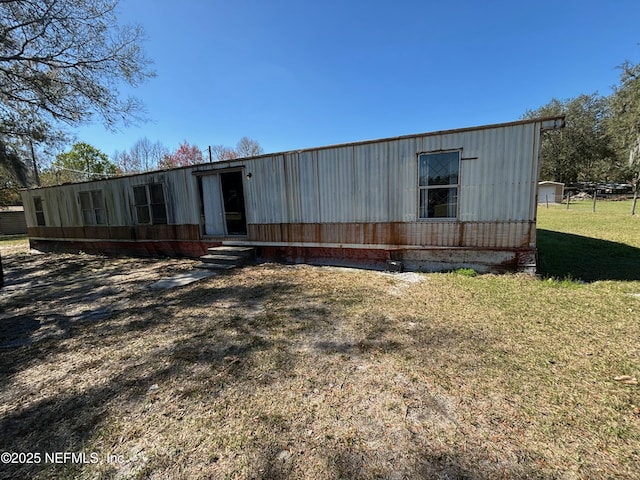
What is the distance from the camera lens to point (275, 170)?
290 inches

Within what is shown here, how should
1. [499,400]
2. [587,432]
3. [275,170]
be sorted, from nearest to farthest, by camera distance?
[587,432], [499,400], [275,170]

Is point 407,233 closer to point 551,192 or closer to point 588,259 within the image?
point 588,259

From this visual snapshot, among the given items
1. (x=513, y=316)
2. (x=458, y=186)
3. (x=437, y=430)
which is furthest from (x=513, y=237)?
(x=437, y=430)

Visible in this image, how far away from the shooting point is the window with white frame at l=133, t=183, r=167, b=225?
367 inches

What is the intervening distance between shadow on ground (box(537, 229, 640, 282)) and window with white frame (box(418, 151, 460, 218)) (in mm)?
2150

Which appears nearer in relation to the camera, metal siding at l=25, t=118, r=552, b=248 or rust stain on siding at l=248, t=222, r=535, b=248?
metal siding at l=25, t=118, r=552, b=248

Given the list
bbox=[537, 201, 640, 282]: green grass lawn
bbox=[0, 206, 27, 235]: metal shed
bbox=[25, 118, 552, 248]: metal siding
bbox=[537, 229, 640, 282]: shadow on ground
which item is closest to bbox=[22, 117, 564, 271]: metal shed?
bbox=[25, 118, 552, 248]: metal siding

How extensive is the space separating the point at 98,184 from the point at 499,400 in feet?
42.4

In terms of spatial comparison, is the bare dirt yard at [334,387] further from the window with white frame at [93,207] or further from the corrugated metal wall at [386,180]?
the window with white frame at [93,207]

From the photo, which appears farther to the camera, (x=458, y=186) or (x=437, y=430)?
(x=458, y=186)

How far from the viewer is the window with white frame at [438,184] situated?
5.67 meters

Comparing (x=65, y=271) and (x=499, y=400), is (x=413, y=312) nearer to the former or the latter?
(x=499, y=400)

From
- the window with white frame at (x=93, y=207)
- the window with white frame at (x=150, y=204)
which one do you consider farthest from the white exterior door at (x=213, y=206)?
the window with white frame at (x=93, y=207)

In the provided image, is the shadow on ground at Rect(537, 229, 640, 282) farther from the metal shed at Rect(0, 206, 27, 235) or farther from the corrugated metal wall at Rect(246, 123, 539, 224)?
the metal shed at Rect(0, 206, 27, 235)
